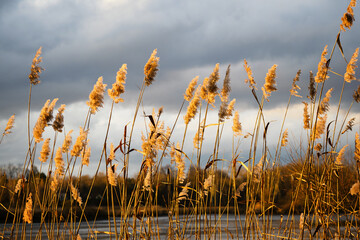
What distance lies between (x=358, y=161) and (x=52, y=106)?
7.62 feet

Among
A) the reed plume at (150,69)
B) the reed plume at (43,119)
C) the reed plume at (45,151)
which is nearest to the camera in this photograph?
the reed plume at (150,69)

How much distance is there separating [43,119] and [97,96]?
43 centimetres

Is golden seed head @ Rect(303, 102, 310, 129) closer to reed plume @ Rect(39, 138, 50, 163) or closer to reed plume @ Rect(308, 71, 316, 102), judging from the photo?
reed plume @ Rect(308, 71, 316, 102)

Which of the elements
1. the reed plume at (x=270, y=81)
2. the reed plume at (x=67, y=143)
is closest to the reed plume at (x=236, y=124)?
the reed plume at (x=270, y=81)

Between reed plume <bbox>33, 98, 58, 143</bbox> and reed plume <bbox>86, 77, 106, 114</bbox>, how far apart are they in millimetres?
309

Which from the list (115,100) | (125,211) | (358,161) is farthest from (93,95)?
(358,161)

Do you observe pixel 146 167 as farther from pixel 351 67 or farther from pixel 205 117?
pixel 351 67

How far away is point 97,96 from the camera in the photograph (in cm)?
259

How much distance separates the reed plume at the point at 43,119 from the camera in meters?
2.71

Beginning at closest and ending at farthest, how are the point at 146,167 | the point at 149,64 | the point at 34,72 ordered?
the point at 149,64 < the point at 146,167 < the point at 34,72

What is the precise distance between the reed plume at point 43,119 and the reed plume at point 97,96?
309 mm

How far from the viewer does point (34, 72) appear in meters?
3.08

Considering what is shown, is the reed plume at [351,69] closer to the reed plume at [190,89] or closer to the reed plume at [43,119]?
the reed plume at [190,89]

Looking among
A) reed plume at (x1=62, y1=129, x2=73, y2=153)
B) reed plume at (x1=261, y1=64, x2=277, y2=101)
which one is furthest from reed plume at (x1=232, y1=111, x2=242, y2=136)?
reed plume at (x1=62, y1=129, x2=73, y2=153)
